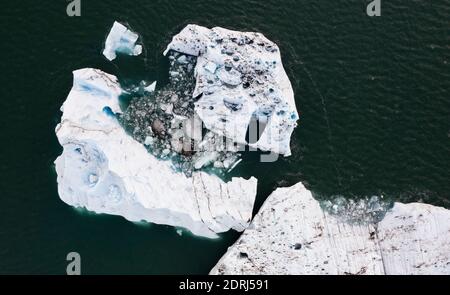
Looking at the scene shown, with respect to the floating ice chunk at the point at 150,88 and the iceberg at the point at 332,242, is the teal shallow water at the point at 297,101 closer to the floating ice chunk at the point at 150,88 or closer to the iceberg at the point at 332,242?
the floating ice chunk at the point at 150,88

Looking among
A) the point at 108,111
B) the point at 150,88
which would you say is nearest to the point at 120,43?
the point at 150,88

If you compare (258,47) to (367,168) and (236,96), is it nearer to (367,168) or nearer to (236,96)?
(236,96)

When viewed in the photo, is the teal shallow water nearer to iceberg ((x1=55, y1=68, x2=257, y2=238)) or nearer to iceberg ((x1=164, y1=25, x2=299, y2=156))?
iceberg ((x1=55, y1=68, x2=257, y2=238))

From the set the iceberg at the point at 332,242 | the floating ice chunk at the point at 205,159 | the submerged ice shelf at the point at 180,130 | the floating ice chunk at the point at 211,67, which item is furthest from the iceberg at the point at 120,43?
the iceberg at the point at 332,242
